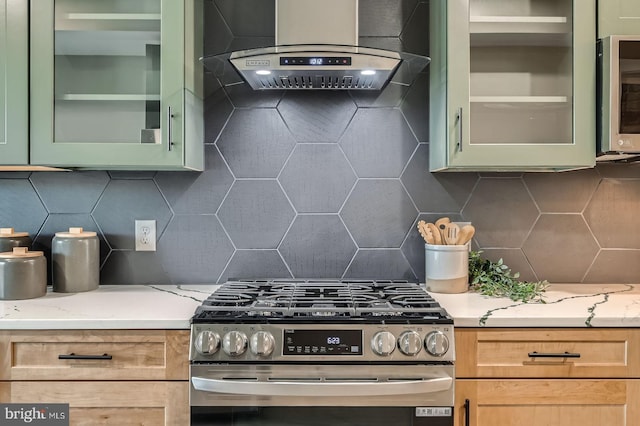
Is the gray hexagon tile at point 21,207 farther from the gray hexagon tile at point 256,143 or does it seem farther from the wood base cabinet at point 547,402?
the wood base cabinet at point 547,402

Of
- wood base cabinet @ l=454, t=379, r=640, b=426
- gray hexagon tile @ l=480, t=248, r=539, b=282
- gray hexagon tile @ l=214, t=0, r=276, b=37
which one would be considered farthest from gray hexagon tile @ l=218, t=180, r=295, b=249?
wood base cabinet @ l=454, t=379, r=640, b=426

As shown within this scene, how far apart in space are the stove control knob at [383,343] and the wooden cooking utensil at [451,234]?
60 cm

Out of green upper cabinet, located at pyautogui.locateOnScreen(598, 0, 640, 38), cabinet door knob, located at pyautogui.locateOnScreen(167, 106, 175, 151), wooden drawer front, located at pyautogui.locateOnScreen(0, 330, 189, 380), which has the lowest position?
wooden drawer front, located at pyautogui.locateOnScreen(0, 330, 189, 380)

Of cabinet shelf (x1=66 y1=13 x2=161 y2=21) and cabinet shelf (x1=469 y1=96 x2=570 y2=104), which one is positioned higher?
cabinet shelf (x1=66 y1=13 x2=161 y2=21)

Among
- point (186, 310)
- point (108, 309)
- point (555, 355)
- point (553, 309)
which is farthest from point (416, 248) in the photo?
point (108, 309)

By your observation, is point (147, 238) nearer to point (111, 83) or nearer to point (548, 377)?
Result: point (111, 83)

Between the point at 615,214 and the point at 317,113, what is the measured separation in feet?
4.31

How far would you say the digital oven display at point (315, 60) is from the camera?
5.56 ft

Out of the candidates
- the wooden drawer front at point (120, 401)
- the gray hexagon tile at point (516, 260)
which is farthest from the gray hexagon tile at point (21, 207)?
the gray hexagon tile at point (516, 260)

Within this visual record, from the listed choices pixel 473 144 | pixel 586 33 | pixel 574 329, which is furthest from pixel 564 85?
pixel 574 329

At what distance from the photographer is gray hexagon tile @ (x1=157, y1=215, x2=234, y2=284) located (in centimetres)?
213

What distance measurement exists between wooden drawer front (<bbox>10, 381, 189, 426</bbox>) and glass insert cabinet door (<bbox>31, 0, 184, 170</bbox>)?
737 mm

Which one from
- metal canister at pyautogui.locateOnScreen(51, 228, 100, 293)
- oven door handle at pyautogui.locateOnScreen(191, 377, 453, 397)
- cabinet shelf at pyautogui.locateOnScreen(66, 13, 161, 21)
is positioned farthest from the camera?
metal canister at pyautogui.locateOnScreen(51, 228, 100, 293)

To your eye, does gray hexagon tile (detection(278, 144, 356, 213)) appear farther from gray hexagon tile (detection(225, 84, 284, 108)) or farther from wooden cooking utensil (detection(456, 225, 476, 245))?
wooden cooking utensil (detection(456, 225, 476, 245))
